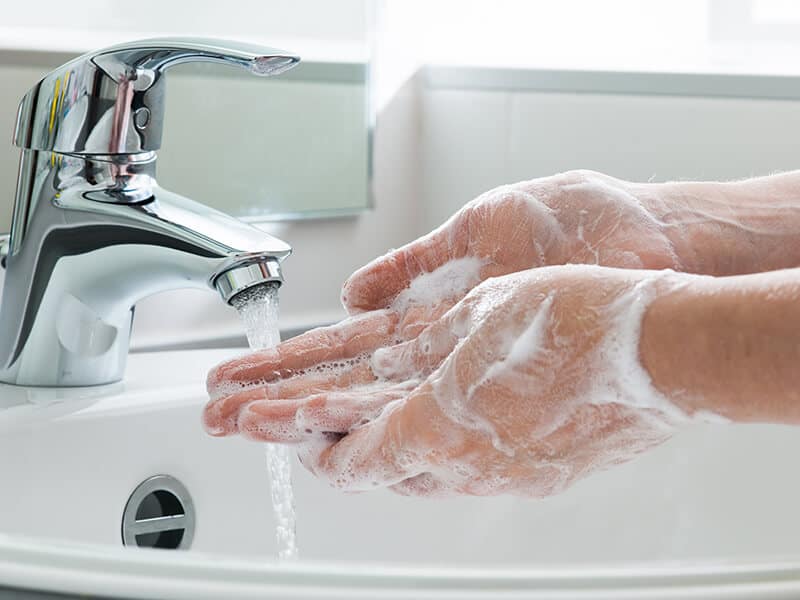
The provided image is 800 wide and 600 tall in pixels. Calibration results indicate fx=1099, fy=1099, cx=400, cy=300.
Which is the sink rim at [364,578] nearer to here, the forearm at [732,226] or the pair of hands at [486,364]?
the pair of hands at [486,364]

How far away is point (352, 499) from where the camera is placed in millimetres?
826

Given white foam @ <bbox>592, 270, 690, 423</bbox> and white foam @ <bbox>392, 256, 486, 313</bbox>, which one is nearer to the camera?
white foam @ <bbox>592, 270, 690, 423</bbox>

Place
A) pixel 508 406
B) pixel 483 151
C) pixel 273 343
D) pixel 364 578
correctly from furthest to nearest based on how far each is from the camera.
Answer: pixel 483 151 → pixel 273 343 → pixel 508 406 → pixel 364 578

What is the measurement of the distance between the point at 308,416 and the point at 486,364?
108 mm

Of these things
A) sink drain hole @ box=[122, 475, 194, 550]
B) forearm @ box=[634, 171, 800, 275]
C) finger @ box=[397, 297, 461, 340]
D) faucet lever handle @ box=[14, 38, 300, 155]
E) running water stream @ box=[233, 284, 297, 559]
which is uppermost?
faucet lever handle @ box=[14, 38, 300, 155]

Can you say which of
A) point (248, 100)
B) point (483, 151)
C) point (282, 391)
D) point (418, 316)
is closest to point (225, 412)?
point (282, 391)

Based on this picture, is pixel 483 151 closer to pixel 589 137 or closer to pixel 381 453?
pixel 589 137

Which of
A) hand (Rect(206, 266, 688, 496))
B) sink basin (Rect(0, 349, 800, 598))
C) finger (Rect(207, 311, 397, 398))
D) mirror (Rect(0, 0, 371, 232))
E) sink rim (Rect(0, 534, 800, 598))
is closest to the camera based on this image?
sink rim (Rect(0, 534, 800, 598))

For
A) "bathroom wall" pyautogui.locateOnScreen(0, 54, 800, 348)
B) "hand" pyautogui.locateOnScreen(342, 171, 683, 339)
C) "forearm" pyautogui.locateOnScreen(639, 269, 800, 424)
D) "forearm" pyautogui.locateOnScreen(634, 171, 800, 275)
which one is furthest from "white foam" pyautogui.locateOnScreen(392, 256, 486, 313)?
"bathroom wall" pyautogui.locateOnScreen(0, 54, 800, 348)

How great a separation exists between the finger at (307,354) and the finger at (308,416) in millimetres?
53

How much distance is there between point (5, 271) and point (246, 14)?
0.35 meters

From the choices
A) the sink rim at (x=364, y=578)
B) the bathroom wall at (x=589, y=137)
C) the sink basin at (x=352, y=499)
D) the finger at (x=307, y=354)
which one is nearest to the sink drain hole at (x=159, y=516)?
the sink basin at (x=352, y=499)

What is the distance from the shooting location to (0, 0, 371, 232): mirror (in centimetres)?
87

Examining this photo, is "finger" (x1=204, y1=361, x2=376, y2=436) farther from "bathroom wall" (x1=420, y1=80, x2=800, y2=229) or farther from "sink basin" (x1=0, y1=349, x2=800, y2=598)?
"bathroom wall" (x1=420, y1=80, x2=800, y2=229)
